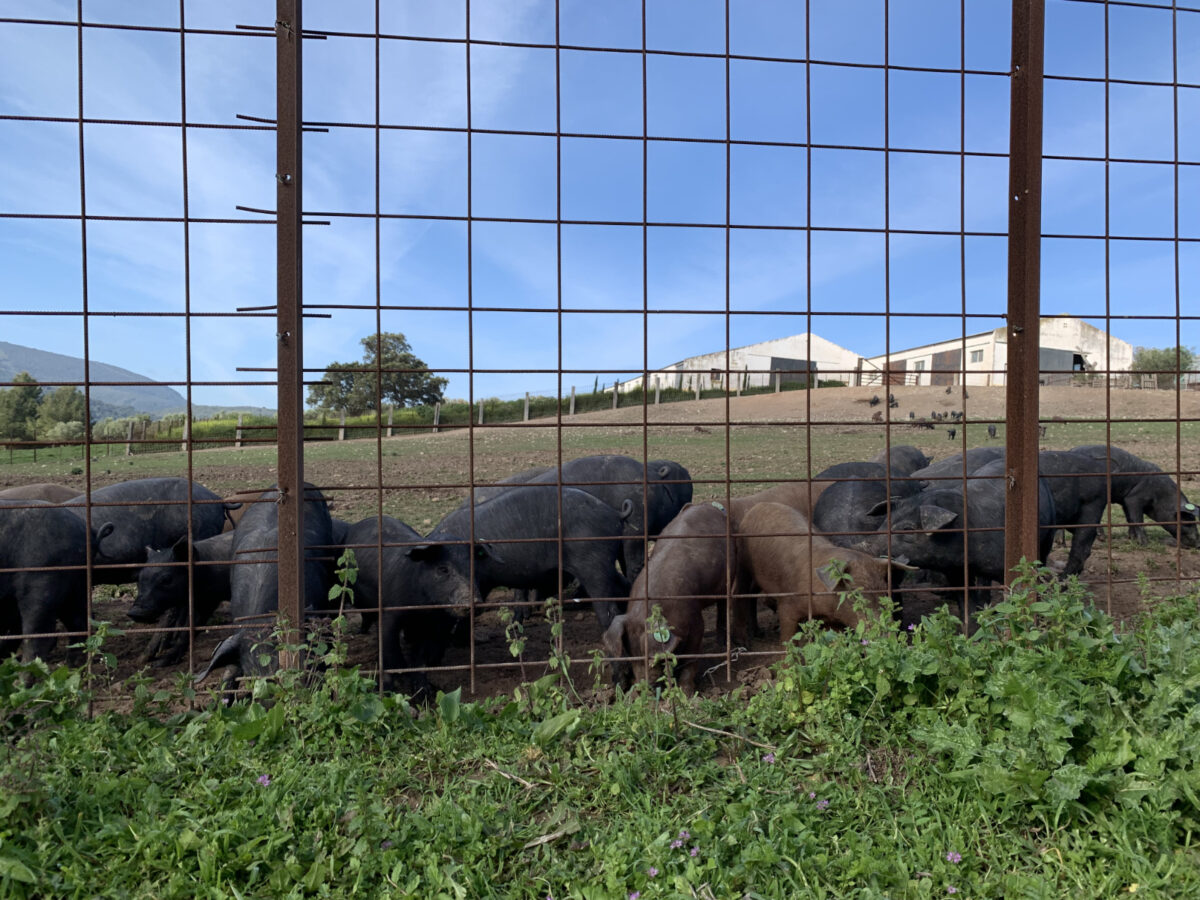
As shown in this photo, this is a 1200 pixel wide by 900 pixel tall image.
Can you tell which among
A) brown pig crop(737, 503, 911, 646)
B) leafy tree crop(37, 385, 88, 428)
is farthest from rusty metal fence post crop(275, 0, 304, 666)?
leafy tree crop(37, 385, 88, 428)

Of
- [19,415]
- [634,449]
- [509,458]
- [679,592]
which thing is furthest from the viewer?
[19,415]

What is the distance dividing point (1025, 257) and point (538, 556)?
406 centimetres

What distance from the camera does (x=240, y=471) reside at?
19469 mm

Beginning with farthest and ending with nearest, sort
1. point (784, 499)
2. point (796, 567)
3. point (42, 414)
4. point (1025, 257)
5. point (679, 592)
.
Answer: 1. point (42, 414)
2. point (784, 499)
3. point (796, 567)
4. point (679, 592)
5. point (1025, 257)

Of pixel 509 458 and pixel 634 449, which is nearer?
pixel 509 458

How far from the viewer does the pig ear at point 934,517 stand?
5.77 m

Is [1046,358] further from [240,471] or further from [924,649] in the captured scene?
[924,649]

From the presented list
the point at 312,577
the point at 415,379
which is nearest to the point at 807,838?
the point at 312,577

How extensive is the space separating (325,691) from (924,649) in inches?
105

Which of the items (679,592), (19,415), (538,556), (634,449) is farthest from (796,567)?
(19,415)

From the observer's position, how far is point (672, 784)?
3.08 meters

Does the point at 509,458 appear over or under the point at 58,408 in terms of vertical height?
under

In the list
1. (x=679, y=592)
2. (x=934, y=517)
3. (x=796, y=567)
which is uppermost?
(x=934, y=517)

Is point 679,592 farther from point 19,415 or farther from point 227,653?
point 19,415
